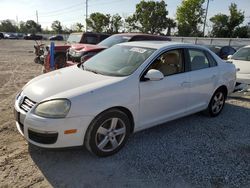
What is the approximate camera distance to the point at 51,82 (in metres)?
3.65

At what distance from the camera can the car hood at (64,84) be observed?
324 cm

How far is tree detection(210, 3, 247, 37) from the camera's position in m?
41.3

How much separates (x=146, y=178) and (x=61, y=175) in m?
1.03

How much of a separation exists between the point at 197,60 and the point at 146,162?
2.32 meters

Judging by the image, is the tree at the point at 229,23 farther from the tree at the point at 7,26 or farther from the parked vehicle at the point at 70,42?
the tree at the point at 7,26

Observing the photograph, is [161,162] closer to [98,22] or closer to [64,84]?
[64,84]

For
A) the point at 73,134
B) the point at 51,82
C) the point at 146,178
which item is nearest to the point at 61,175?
the point at 73,134

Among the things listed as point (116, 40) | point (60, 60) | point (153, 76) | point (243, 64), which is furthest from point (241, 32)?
point (153, 76)

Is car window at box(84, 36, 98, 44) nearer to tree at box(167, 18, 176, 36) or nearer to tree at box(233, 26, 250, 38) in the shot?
tree at box(233, 26, 250, 38)

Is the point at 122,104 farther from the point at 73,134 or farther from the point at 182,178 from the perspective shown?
the point at 182,178

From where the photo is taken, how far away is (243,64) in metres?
7.93

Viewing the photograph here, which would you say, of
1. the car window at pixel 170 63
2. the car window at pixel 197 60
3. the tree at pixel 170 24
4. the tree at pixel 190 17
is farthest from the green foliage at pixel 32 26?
the car window at pixel 170 63

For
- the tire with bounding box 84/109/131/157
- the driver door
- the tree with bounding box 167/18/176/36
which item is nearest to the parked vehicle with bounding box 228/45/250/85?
the driver door

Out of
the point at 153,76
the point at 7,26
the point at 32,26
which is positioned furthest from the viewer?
the point at 32,26
